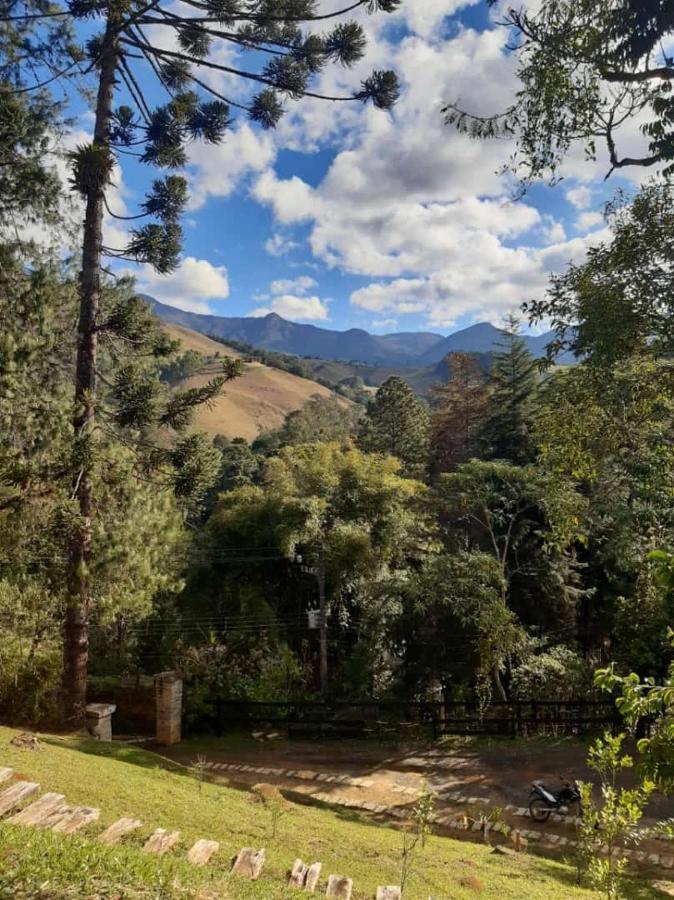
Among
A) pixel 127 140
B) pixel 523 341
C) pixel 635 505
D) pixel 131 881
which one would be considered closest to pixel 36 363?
pixel 127 140

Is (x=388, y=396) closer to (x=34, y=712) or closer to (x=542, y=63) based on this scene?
(x=34, y=712)

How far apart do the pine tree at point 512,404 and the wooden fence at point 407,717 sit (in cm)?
844

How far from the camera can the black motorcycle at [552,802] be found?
8.49 metres

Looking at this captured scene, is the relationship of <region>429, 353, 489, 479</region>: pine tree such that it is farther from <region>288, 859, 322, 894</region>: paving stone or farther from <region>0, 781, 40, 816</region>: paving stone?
<region>0, 781, 40, 816</region>: paving stone

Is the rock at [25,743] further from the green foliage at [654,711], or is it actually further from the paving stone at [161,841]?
the green foliage at [654,711]

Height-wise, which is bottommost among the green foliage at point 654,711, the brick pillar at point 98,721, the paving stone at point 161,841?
the brick pillar at point 98,721

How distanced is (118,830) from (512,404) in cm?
2037

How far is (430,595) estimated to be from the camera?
1304 cm

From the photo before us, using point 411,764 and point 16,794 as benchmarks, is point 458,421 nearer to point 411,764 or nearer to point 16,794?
point 411,764

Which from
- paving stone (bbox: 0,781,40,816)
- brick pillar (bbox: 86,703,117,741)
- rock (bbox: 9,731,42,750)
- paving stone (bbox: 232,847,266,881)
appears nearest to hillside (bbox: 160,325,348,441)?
brick pillar (bbox: 86,703,117,741)

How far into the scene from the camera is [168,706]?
12.1 meters

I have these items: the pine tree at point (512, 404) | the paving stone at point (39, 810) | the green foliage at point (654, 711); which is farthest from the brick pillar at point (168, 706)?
the pine tree at point (512, 404)

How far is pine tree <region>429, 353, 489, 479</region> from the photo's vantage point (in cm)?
2717

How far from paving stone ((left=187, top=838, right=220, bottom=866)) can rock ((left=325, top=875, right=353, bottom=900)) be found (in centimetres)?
99
